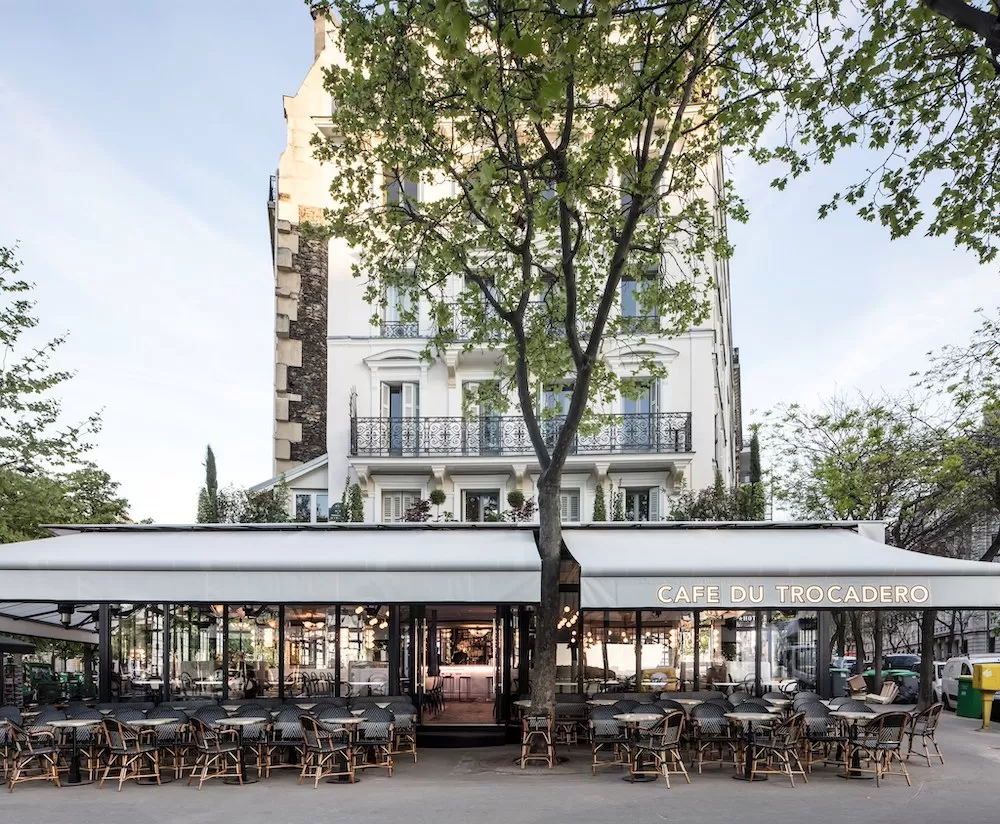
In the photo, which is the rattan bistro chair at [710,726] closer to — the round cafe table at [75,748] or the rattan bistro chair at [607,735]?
the rattan bistro chair at [607,735]

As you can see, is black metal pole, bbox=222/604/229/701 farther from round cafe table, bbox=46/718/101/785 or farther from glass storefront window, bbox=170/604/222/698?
round cafe table, bbox=46/718/101/785

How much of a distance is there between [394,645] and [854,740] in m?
7.27

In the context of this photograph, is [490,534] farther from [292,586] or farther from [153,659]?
[153,659]

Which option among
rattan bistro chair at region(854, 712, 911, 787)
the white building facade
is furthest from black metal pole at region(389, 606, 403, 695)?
the white building facade

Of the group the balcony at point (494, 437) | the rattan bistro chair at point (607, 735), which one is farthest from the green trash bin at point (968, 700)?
the rattan bistro chair at point (607, 735)

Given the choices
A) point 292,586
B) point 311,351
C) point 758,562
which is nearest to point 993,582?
point 758,562

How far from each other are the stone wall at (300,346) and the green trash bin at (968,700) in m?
18.8

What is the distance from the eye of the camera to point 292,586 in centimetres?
1172

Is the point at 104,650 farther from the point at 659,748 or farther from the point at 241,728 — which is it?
the point at 659,748

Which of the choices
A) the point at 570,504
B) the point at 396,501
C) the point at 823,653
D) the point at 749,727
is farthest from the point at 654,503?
the point at 749,727

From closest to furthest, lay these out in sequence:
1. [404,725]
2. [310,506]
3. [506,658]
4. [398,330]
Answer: [404,725] < [506,658] < [398,330] < [310,506]

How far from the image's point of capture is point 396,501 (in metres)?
24.6

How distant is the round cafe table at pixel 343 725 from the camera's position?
455 inches

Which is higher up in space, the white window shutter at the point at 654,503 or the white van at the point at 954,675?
the white window shutter at the point at 654,503
